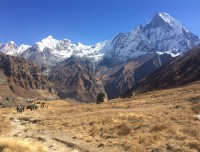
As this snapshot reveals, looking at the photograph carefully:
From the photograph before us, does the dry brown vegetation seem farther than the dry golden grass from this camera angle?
Yes

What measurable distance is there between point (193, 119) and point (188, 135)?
744cm

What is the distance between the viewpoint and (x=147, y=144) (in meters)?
27.5

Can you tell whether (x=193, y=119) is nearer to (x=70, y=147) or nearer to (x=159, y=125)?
(x=159, y=125)

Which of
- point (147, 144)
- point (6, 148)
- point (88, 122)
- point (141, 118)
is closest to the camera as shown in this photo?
point (6, 148)

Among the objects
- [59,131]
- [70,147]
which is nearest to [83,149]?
[70,147]

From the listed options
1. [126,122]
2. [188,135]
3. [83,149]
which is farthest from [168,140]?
[126,122]

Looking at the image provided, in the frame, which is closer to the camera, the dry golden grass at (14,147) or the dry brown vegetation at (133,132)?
the dry golden grass at (14,147)

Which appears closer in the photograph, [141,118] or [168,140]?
[168,140]

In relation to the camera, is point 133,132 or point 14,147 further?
point 133,132

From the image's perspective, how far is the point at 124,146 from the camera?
2783cm

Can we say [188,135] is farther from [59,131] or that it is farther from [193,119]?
[59,131]

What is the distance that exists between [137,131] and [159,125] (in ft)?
7.04

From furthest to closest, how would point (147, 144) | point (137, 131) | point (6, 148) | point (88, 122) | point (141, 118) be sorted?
point (88, 122) → point (141, 118) → point (137, 131) → point (147, 144) → point (6, 148)

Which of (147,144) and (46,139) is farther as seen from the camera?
(46,139)
